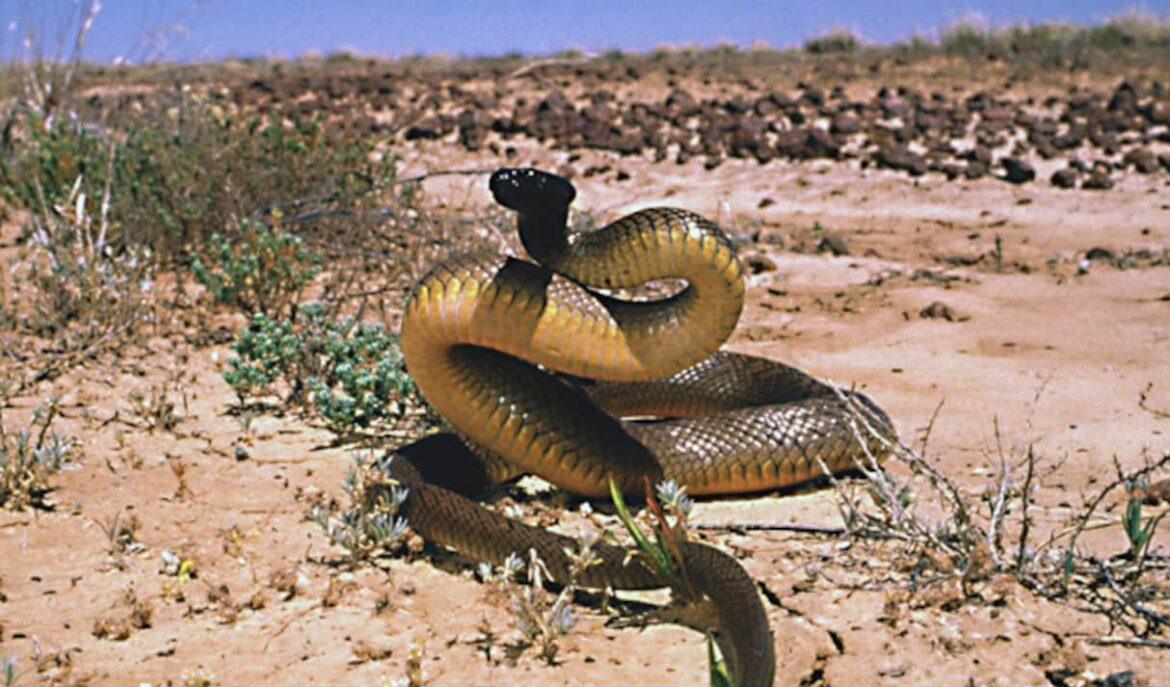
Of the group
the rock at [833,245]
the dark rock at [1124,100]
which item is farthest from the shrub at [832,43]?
the rock at [833,245]

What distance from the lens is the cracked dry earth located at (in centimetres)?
303


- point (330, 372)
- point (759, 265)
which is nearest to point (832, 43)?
point (759, 265)

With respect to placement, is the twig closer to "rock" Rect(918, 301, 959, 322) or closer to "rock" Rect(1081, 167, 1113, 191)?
"rock" Rect(918, 301, 959, 322)

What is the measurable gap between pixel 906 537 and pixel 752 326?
12.7ft

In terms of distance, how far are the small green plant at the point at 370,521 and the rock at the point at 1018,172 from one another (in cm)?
932

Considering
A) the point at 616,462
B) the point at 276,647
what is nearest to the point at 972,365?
the point at 616,462

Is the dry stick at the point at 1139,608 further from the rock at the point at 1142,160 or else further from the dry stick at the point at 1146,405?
the rock at the point at 1142,160

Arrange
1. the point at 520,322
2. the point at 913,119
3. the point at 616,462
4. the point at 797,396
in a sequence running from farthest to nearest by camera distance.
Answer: the point at 913,119 → the point at 797,396 → the point at 616,462 → the point at 520,322

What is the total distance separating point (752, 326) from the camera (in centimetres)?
727

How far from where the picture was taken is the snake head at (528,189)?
3.72 meters

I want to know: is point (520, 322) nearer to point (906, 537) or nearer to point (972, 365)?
point (906, 537)

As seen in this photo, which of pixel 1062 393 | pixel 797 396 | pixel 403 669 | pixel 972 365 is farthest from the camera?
pixel 972 365

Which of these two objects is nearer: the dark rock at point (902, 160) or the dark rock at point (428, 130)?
the dark rock at point (902, 160)

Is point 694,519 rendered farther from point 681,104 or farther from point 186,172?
point 681,104
